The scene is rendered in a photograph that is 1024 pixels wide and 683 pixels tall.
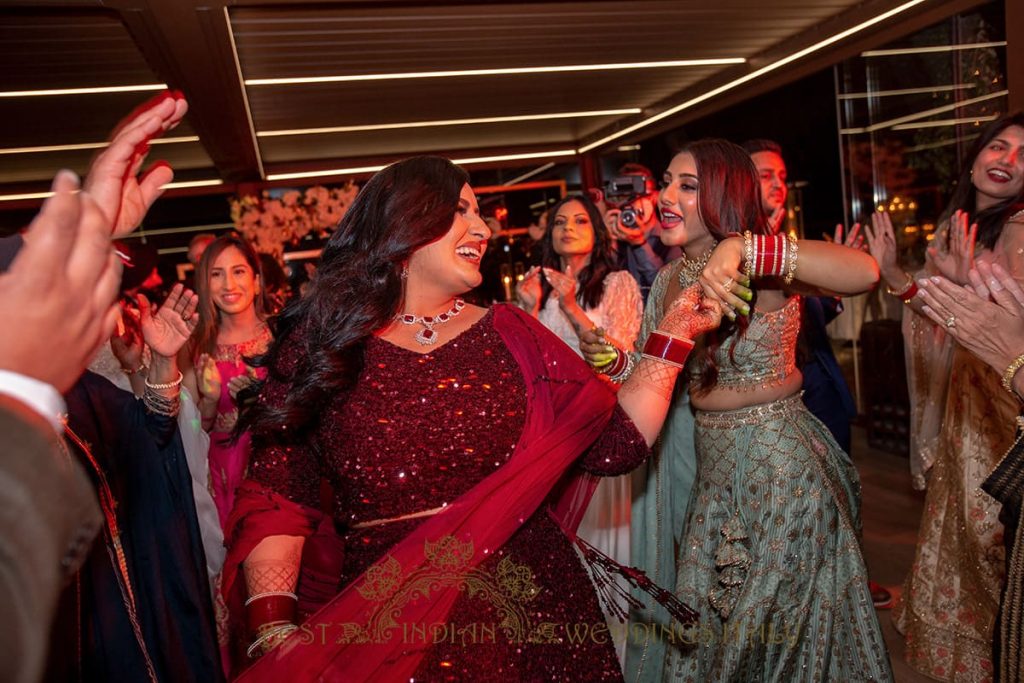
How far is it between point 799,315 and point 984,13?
3.52 metres

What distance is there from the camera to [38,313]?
29.0 inches

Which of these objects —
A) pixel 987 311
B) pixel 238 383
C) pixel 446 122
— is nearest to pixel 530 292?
pixel 238 383

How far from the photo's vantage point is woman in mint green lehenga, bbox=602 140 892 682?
85.6 inches

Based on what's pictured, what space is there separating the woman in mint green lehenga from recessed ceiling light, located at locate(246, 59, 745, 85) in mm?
4119

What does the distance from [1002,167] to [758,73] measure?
415cm

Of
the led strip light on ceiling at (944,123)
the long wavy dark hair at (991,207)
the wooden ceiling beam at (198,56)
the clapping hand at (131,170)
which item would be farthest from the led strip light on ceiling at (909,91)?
the clapping hand at (131,170)

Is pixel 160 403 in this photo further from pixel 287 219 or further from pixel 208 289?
pixel 287 219

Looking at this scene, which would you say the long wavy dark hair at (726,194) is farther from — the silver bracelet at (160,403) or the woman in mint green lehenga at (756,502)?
the silver bracelet at (160,403)

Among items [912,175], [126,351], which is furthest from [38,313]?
[912,175]

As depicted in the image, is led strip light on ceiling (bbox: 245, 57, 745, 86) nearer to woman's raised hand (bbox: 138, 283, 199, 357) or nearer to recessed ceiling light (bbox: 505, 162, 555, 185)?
recessed ceiling light (bbox: 505, 162, 555, 185)

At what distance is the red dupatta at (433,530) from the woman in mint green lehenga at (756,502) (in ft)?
2.77

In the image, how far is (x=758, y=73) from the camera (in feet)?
21.5

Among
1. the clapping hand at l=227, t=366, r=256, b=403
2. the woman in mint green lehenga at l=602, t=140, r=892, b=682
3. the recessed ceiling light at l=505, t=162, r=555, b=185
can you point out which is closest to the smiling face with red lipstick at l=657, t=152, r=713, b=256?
the woman in mint green lehenga at l=602, t=140, r=892, b=682

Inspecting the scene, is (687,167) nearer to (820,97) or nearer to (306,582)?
(306,582)
